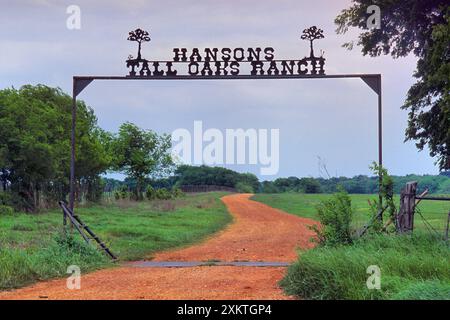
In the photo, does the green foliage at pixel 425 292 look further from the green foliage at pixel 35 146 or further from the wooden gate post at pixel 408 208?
the green foliage at pixel 35 146

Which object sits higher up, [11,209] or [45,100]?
[45,100]

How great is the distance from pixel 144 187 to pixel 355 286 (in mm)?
43151

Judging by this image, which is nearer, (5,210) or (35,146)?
(5,210)

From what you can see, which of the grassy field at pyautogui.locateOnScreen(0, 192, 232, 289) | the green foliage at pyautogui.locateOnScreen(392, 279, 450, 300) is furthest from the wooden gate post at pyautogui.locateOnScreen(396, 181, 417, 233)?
the grassy field at pyautogui.locateOnScreen(0, 192, 232, 289)

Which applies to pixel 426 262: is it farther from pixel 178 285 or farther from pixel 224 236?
pixel 224 236

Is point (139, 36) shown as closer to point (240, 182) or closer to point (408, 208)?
point (408, 208)

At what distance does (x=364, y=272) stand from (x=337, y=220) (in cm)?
295

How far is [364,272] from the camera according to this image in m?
8.13

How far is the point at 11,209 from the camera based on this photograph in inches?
1059

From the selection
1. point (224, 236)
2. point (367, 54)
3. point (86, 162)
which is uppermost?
point (367, 54)

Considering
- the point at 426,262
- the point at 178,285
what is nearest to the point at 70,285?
the point at 178,285

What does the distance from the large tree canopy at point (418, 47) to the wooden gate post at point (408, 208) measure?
3.68 m

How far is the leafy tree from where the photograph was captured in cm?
4750

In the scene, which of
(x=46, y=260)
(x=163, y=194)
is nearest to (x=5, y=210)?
(x=46, y=260)
